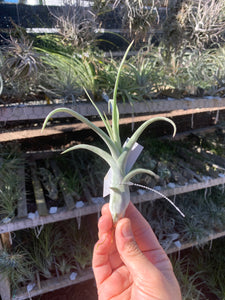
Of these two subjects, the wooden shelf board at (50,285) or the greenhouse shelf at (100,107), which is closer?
the greenhouse shelf at (100,107)

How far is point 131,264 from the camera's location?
0.57 metres

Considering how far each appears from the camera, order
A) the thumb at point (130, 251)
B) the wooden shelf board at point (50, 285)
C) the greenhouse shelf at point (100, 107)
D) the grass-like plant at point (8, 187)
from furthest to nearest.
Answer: the wooden shelf board at point (50, 285)
the grass-like plant at point (8, 187)
the greenhouse shelf at point (100, 107)
the thumb at point (130, 251)

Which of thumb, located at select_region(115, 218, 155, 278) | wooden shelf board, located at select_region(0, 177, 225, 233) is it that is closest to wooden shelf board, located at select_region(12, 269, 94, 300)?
wooden shelf board, located at select_region(0, 177, 225, 233)

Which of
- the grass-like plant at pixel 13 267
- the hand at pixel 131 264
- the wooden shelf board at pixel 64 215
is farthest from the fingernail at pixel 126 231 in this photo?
the grass-like plant at pixel 13 267

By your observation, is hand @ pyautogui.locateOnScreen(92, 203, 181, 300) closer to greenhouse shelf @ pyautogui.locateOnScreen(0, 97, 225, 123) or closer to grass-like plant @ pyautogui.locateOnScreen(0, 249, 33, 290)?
greenhouse shelf @ pyautogui.locateOnScreen(0, 97, 225, 123)

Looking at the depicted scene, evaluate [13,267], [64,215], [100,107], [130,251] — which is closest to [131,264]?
[130,251]

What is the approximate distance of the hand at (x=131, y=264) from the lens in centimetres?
57

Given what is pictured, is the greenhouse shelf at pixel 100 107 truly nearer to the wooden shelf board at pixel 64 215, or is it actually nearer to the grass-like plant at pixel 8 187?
the grass-like plant at pixel 8 187

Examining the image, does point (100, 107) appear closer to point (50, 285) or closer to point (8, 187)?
point (8, 187)

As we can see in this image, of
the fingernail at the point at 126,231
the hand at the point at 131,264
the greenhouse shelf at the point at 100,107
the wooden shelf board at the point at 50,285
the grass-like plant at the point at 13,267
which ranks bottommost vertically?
the wooden shelf board at the point at 50,285

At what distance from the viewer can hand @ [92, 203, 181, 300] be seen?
57 centimetres

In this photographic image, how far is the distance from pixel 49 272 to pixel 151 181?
27.3 inches

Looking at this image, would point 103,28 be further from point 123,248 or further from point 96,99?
point 123,248

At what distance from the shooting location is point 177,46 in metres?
1.11
